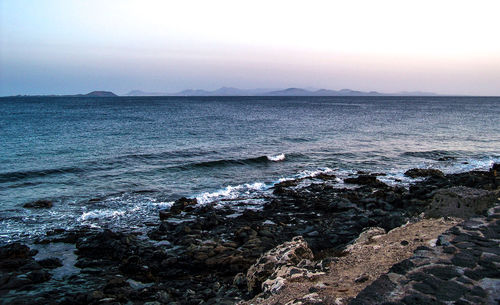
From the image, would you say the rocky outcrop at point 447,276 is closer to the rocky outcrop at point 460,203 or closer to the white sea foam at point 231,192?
the rocky outcrop at point 460,203

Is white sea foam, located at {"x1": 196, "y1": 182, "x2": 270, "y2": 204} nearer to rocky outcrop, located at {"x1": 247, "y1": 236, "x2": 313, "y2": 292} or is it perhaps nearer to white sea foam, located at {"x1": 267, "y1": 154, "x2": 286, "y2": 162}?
white sea foam, located at {"x1": 267, "y1": 154, "x2": 286, "y2": 162}

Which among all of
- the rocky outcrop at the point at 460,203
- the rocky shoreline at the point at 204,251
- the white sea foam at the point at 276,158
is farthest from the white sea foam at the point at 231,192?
the rocky outcrop at the point at 460,203

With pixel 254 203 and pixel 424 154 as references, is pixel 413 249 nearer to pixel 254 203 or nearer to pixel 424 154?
pixel 254 203

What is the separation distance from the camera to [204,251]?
13867 millimetres

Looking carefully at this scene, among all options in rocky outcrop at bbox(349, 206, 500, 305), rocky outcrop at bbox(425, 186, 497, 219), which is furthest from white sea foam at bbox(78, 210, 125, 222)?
rocky outcrop at bbox(349, 206, 500, 305)

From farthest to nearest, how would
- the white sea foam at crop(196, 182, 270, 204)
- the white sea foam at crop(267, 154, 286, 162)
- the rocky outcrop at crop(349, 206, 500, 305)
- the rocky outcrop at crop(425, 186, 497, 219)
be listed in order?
the white sea foam at crop(267, 154, 286, 162)
the white sea foam at crop(196, 182, 270, 204)
the rocky outcrop at crop(425, 186, 497, 219)
the rocky outcrop at crop(349, 206, 500, 305)

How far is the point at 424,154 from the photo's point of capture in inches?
1464

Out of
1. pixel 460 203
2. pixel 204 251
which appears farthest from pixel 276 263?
pixel 460 203

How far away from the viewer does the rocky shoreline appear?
10820 millimetres

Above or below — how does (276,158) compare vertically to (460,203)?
below

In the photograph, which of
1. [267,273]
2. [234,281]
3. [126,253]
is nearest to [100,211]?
[126,253]

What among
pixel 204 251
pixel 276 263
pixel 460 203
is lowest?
pixel 204 251

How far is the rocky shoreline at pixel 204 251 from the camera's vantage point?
10820mm

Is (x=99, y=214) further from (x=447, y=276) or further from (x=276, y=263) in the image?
(x=447, y=276)
